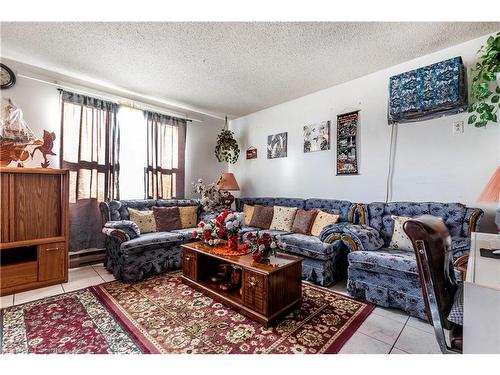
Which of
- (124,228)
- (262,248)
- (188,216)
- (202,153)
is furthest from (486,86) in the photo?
(202,153)

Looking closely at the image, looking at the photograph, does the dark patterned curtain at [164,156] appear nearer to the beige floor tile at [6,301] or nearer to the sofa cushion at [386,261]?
the beige floor tile at [6,301]

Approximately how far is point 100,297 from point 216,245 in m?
1.20

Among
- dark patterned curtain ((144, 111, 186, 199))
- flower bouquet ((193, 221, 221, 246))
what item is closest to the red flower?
flower bouquet ((193, 221, 221, 246))

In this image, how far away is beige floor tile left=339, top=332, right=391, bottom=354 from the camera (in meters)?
1.53

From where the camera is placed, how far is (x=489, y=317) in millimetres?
868

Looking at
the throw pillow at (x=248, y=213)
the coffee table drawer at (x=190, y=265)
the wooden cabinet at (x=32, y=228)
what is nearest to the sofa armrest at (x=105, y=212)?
the wooden cabinet at (x=32, y=228)

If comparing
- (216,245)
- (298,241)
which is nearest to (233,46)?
(216,245)

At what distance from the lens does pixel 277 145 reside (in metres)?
4.23

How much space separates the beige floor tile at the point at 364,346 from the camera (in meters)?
1.53

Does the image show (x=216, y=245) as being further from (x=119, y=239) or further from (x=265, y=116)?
(x=265, y=116)

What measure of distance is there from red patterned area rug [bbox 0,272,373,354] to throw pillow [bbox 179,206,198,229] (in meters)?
1.40

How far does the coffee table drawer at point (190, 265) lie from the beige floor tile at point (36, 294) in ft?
4.09

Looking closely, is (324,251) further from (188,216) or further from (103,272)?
(103,272)

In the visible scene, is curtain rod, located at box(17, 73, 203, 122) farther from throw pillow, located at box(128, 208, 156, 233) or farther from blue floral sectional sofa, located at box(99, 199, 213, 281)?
throw pillow, located at box(128, 208, 156, 233)
